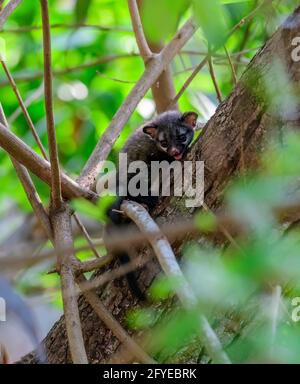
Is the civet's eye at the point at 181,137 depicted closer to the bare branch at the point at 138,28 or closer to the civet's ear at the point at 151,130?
the civet's ear at the point at 151,130

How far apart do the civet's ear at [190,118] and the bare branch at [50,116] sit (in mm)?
1560

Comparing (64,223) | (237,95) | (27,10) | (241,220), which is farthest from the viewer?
(27,10)

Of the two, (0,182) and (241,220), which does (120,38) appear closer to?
(0,182)

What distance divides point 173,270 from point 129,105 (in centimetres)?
183

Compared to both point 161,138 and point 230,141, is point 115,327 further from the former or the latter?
point 161,138

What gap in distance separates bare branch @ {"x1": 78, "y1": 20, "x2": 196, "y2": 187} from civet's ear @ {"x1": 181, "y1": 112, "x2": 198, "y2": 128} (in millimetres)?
583

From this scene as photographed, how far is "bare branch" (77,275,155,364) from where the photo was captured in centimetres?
220

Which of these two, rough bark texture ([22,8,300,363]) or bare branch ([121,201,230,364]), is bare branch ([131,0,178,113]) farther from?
bare branch ([121,201,230,364])

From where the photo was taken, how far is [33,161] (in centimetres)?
280

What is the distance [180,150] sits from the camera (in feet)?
13.3

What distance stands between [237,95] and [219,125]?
0.13m

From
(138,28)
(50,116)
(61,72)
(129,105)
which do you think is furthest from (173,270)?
(61,72)

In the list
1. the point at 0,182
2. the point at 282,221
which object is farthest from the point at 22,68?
the point at 282,221

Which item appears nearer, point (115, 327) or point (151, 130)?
point (115, 327)
